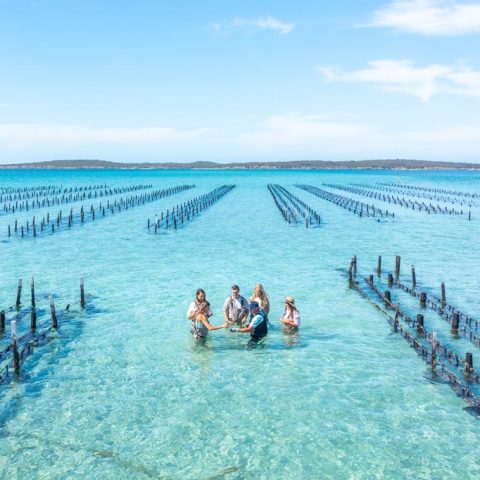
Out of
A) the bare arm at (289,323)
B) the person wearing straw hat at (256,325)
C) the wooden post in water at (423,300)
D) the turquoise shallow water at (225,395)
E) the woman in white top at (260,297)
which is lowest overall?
the turquoise shallow water at (225,395)

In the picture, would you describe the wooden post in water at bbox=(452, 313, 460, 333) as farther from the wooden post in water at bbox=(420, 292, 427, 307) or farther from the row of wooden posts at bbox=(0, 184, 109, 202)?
the row of wooden posts at bbox=(0, 184, 109, 202)

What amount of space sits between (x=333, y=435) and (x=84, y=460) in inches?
219

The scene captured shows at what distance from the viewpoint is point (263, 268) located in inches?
1214

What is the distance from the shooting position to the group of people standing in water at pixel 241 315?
1625 cm

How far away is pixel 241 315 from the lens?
57.5ft

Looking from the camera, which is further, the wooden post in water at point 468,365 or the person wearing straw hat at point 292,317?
the person wearing straw hat at point 292,317

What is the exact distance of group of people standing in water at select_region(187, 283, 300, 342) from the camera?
16.2 metres

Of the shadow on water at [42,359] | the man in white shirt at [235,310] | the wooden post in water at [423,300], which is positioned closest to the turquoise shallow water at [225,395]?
the shadow on water at [42,359]

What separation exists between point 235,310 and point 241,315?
341 millimetres

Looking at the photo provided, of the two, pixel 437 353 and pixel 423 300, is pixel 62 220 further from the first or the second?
pixel 437 353

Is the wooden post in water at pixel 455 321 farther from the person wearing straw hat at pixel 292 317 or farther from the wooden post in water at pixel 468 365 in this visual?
the person wearing straw hat at pixel 292 317

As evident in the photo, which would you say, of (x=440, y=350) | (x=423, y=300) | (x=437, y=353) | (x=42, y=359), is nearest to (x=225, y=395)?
(x=42, y=359)

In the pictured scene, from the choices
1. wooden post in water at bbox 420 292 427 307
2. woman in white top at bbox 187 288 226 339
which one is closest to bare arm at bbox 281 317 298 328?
woman in white top at bbox 187 288 226 339

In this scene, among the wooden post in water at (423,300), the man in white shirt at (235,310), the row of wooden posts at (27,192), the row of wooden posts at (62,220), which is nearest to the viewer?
the man in white shirt at (235,310)
